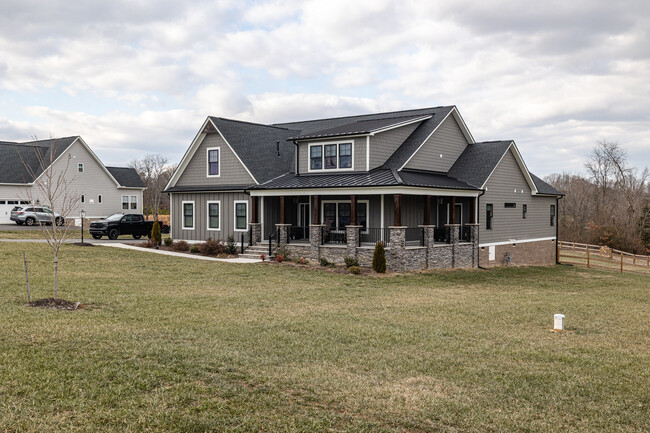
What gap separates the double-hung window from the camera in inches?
1130

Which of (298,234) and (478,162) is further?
(478,162)

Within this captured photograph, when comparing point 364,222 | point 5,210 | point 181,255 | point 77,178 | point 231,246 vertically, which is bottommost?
point 181,255

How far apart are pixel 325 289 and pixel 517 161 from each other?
60.1 ft

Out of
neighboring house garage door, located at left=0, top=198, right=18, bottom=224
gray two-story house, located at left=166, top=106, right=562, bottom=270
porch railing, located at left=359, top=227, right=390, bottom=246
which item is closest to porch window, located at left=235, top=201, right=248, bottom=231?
gray two-story house, located at left=166, top=106, right=562, bottom=270

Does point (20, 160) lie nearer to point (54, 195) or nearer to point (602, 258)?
point (54, 195)

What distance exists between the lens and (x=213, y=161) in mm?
28844

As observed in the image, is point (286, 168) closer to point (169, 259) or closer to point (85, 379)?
point (169, 259)

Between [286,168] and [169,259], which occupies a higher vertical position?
[286,168]

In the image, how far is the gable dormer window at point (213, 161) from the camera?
28.7 m

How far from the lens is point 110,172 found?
51.1 m

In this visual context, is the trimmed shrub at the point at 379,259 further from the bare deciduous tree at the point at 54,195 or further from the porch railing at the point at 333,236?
the bare deciduous tree at the point at 54,195

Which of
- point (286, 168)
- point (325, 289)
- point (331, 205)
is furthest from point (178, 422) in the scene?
point (286, 168)

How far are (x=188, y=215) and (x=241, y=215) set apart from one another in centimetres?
397

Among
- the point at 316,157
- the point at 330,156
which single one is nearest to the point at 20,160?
the point at 316,157
